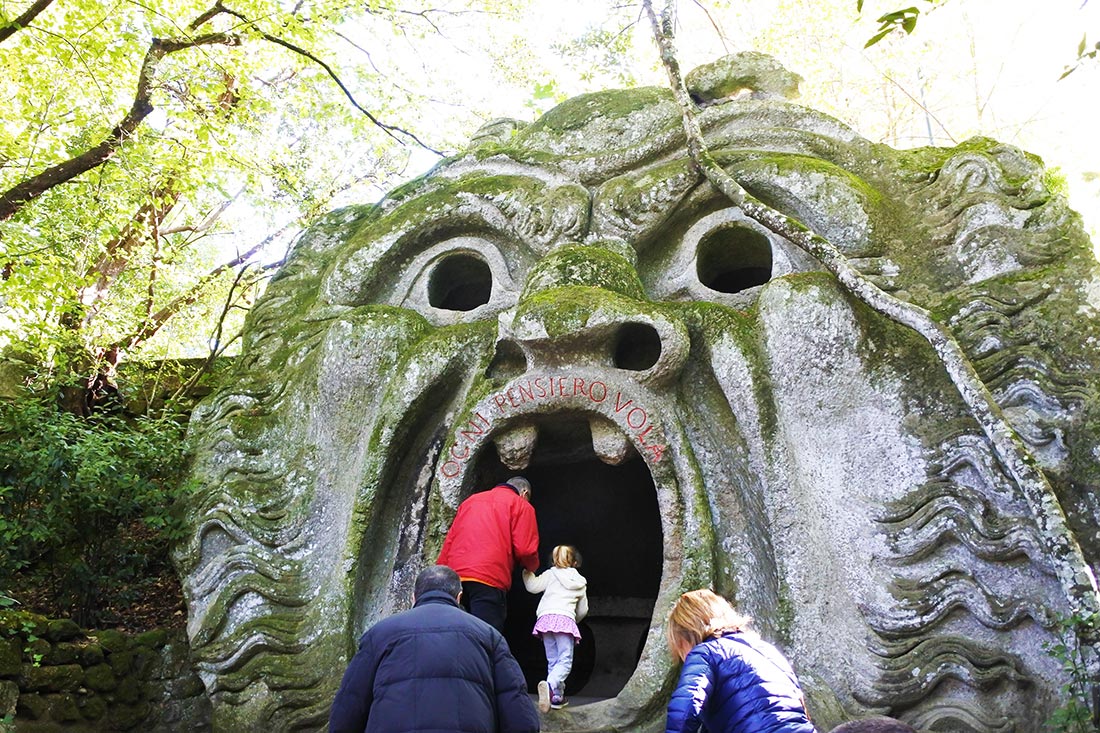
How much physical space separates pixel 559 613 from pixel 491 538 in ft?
1.88

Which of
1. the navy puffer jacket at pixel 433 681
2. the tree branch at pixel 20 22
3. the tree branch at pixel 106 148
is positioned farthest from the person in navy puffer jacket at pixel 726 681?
the tree branch at pixel 20 22

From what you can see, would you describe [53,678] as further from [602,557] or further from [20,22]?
[20,22]

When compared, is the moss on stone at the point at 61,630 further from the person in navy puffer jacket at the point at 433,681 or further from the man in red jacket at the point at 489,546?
Result: the person in navy puffer jacket at the point at 433,681

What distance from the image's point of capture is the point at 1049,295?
5.57 m

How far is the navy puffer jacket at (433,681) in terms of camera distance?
3.24 metres

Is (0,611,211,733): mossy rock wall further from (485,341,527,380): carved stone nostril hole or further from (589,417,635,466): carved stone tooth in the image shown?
(589,417,635,466): carved stone tooth

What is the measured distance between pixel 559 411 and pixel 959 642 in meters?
2.47

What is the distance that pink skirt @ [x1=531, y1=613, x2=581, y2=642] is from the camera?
541cm

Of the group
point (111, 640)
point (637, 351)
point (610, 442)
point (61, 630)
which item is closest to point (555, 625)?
point (610, 442)

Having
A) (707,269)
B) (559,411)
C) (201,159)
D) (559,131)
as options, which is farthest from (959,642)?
(201,159)

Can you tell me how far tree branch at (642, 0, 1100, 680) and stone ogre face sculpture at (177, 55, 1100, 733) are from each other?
185mm

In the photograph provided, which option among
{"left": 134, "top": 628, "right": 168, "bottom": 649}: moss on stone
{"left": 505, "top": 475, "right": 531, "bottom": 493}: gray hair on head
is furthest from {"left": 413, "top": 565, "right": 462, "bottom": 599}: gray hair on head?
{"left": 134, "top": 628, "right": 168, "bottom": 649}: moss on stone

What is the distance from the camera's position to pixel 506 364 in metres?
6.20

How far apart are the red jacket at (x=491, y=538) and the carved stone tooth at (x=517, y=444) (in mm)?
305
